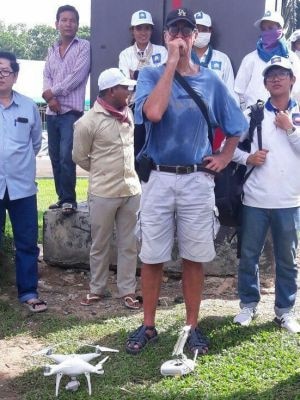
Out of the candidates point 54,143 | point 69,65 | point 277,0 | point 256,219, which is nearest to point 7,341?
point 256,219

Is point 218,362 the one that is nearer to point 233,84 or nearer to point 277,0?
point 233,84

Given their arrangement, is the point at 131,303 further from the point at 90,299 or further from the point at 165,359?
the point at 165,359

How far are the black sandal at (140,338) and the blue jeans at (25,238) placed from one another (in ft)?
4.37

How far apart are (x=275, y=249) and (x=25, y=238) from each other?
2.06 meters

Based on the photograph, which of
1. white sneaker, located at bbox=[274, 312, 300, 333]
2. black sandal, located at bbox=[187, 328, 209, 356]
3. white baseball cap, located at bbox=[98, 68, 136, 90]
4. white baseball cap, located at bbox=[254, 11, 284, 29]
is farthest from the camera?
white baseball cap, located at bbox=[254, 11, 284, 29]

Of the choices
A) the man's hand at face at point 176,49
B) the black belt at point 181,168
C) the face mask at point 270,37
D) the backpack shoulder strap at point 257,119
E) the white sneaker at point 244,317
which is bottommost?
the white sneaker at point 244,317

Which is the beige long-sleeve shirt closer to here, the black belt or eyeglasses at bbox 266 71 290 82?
the black belt

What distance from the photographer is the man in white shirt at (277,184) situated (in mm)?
4602

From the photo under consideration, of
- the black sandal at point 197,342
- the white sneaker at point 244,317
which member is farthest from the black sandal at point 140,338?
the white sneaker at point 244,317

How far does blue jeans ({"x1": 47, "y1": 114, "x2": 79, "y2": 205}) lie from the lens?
662 cm

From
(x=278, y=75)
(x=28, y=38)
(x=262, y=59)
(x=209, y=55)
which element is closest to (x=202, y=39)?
(x=209, y=55)

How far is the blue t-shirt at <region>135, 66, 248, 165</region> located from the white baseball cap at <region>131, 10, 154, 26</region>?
2423 millimetres

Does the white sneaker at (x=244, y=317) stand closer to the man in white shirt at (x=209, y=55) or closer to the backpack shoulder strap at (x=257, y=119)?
the backpack shoulder strap at (x=257, y=119)

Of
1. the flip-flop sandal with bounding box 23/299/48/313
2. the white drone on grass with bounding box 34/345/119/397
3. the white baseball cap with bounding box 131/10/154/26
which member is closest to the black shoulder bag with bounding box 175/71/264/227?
the white drone on grass with bounding box 34/345/119/397
